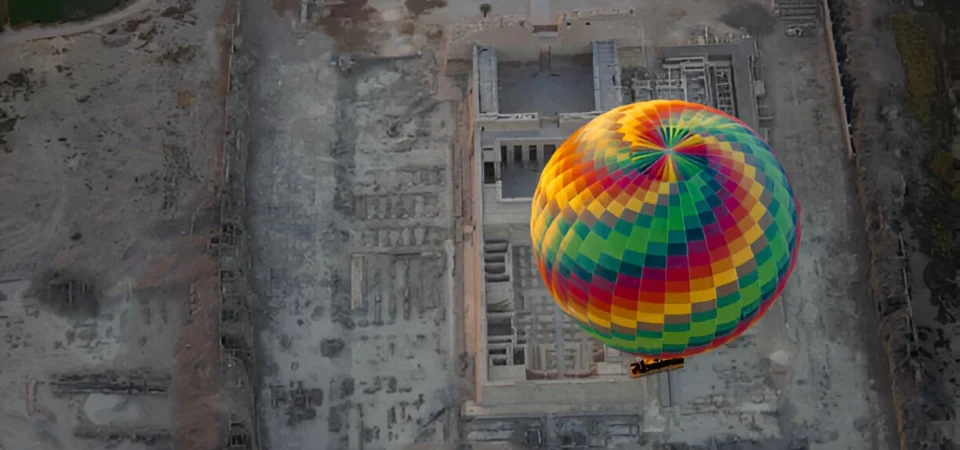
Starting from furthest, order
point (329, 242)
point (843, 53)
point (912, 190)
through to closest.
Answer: point (843, 53) → point (912, 190) → point (329, 242)

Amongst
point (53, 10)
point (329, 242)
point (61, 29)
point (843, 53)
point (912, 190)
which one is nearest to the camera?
point (329, 242)

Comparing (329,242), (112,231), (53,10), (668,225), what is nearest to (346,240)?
(329,242)

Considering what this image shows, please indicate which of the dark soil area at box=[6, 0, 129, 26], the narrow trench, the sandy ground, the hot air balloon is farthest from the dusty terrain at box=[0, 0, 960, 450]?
the hot air balloon

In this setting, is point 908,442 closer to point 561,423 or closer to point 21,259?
point 561,423

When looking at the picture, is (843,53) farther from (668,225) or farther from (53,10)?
(53,10)

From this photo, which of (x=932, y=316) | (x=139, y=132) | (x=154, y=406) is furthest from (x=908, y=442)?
→ (x=139, y=132)

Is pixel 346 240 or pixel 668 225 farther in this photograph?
pixel 346 240
